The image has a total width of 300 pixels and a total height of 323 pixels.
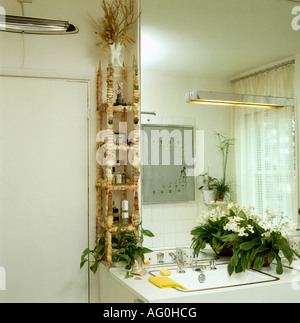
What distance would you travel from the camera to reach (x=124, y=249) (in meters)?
2.49

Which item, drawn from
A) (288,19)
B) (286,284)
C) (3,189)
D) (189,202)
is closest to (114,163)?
(189,202)

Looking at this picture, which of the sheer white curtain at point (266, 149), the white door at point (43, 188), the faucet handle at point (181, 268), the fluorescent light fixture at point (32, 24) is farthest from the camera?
the sheer white curtain at point (266, 149)

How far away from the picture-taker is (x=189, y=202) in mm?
2717

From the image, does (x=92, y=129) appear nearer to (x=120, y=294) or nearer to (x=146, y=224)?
(x=146, y=224)

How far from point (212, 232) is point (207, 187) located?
0.31m

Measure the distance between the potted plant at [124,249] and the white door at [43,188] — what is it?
0.16m

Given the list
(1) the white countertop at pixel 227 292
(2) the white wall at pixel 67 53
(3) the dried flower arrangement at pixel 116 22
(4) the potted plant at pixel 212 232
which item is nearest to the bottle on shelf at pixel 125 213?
(2) the white wall at pixel 67 53

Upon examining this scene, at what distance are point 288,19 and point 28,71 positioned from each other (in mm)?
1976

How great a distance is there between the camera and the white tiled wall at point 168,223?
267 cm

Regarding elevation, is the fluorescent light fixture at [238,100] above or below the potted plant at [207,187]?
above

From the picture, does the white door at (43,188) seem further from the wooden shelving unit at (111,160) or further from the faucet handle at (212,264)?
the faucet handle at (212,264)

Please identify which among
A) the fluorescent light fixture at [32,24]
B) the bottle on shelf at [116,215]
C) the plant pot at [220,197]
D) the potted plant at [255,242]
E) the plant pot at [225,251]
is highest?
the fluorescent light fixture at [32,24]

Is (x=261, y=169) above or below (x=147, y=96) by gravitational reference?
below

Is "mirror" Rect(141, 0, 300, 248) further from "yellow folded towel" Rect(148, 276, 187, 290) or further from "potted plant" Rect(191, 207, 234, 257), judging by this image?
"yellow folded towel" Rect(148, 276, 187, 290)
